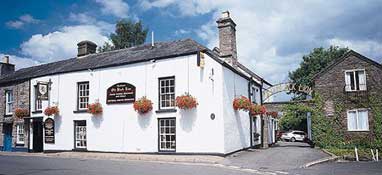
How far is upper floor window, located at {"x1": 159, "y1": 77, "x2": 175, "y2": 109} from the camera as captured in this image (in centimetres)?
1906

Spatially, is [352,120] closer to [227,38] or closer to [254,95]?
[254,95]

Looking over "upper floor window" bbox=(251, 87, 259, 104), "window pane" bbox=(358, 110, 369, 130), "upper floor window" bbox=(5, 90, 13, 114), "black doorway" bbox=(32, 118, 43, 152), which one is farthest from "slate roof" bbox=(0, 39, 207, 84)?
"window pane" bbox=(358, 110, 369, 130)

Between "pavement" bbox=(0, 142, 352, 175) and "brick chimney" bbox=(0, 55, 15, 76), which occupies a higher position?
"brick chimney" bbox=(0, 55, 15, 76)

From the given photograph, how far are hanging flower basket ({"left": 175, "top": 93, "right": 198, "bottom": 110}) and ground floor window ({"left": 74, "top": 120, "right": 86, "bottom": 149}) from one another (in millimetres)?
7525

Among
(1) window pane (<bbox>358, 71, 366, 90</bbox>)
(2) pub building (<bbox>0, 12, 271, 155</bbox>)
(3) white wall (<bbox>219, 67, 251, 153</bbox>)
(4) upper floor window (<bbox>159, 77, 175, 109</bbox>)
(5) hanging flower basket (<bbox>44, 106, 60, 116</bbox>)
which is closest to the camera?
(2) pub building (<bbox>0, 12, 271, 155</bbox>)

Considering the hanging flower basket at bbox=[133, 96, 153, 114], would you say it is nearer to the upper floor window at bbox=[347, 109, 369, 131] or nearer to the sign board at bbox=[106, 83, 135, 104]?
the sign board at bbox=[106, 83, 135, 104]

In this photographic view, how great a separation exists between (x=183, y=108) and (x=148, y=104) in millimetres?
2167

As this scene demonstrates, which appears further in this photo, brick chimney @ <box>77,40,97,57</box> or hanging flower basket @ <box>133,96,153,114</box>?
brick chimney @ <box>77,40,97,57</box>

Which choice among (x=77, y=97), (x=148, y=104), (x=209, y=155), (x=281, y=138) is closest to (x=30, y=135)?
(x=77, y=97)

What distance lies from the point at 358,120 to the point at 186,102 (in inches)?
546

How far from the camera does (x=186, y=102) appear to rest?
57.5 ft

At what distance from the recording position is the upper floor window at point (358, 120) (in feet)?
77.7

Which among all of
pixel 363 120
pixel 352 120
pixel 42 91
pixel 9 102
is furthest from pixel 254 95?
pixel 9 102

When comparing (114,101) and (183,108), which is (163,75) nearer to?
(183,108)
